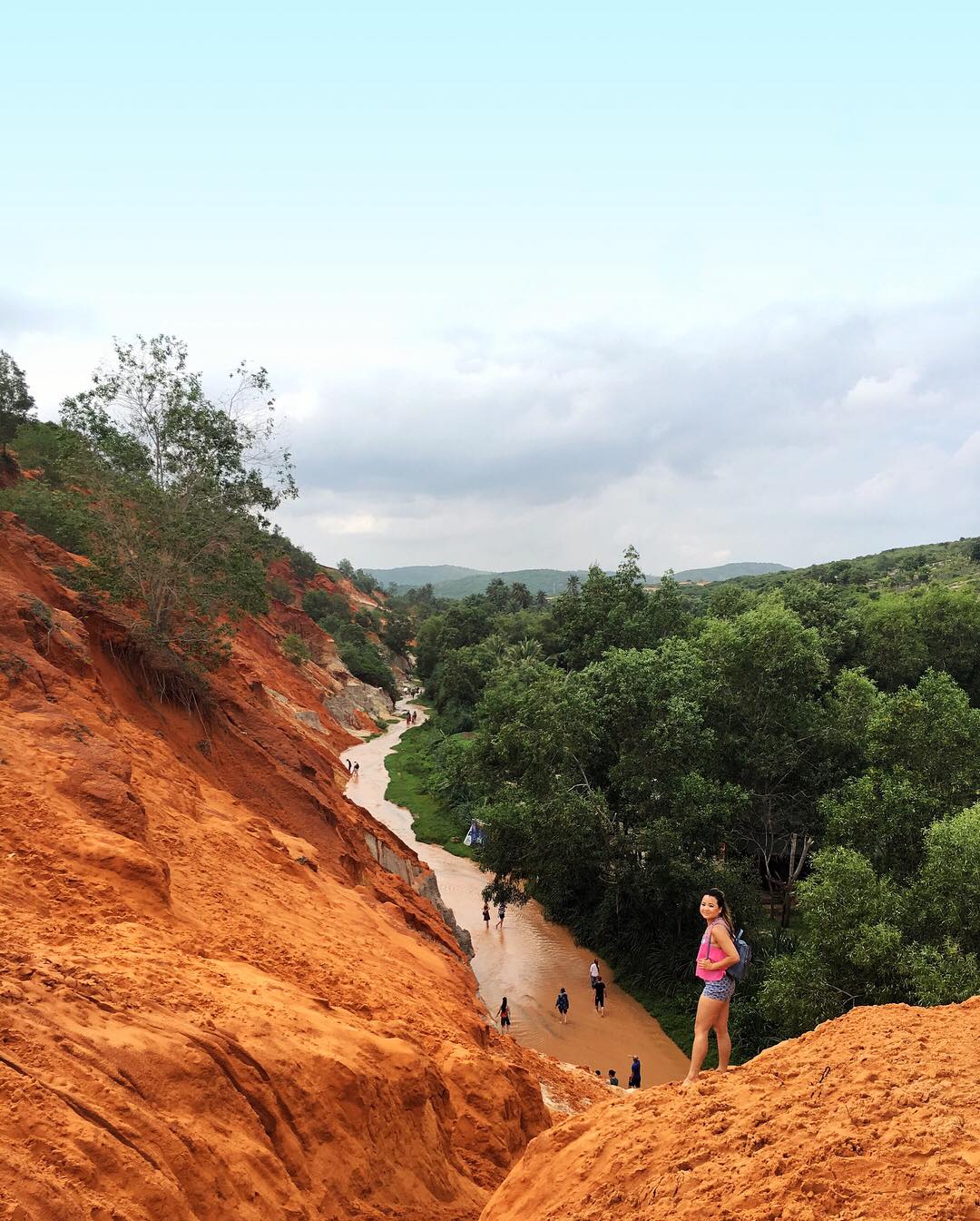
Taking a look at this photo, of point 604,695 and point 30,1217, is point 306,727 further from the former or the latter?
point 30,1217

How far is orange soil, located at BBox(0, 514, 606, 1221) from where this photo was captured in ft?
16.9

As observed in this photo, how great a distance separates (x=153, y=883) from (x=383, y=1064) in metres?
3.65

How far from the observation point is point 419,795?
42.6 m

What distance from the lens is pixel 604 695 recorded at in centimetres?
2183

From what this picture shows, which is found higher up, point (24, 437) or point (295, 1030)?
point (24, 437)

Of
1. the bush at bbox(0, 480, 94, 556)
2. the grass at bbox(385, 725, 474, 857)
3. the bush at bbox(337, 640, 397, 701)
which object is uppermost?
the bush at bbox(0, 480, 94, 556)

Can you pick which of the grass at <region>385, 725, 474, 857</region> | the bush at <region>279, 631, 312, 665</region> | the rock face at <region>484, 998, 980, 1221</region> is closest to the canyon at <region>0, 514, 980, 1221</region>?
the rock face at <region>484, 998, 980, 1221</region>

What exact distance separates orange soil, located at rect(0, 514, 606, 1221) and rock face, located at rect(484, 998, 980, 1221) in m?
1.76

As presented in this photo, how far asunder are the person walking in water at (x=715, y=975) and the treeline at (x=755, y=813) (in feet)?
24.0

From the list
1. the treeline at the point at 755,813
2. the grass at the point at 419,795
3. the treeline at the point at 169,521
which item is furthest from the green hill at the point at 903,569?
the treeline at the point at 169,521

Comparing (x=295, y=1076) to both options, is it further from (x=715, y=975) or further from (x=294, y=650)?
(x=294, y=650)

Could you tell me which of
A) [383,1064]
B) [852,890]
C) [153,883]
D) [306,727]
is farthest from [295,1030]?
[306,727]

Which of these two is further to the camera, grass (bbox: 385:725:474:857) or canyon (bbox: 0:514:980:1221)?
grass (bbox: 385:725:474:857)

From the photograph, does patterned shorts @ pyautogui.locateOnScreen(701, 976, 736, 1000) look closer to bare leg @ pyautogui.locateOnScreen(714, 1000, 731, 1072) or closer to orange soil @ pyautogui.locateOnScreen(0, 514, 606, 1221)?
bare leg @ pyautogui.locateOnScreen(714, 1000, 731, 1072)
